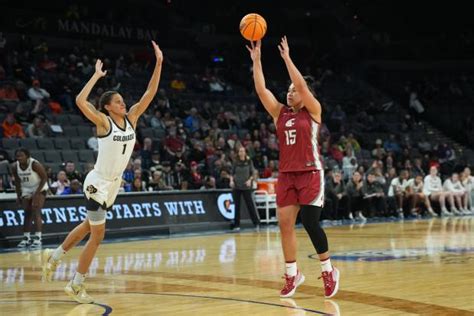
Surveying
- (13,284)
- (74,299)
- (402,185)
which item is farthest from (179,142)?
(74,299)

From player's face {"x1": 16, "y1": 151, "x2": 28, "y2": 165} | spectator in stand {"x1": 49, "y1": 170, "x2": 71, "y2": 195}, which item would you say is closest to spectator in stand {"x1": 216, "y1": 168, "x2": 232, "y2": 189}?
spectator in stand {"x1": 49, "y1": 170, "x2": 71, "y2": 195}

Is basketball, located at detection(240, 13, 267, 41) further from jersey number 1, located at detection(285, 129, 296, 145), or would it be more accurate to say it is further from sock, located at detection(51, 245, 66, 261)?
sock, located at detection(51, 245, 66, 261)

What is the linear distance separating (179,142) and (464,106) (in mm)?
16236

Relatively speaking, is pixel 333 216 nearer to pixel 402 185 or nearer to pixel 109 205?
pixel 402 185

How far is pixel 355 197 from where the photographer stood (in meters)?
23.5

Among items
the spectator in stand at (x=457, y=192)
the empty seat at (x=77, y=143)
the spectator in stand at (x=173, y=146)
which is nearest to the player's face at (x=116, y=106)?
the empty seat at (x=77, y=143)

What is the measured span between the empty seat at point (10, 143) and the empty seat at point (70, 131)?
189 cm

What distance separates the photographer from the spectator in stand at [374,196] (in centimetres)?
2392

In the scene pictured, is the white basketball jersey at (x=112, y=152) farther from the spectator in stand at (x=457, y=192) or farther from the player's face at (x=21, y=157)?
the spectator in stand at (x=457, y=192)

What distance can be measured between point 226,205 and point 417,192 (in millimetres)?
7637

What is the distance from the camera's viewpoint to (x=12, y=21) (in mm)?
27844

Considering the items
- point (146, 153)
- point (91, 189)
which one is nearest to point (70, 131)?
point (146, 153)

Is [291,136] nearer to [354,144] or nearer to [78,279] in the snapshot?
[78,279]

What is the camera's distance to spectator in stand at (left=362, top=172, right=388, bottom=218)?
23.9 meters
